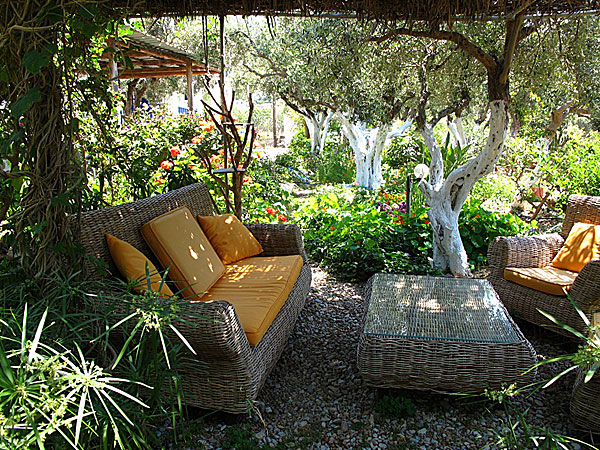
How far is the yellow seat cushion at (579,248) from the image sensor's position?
3475 mm

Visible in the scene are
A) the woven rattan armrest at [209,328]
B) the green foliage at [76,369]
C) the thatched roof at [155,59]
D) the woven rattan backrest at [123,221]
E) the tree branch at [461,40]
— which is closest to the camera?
the green foliage at [76,369]

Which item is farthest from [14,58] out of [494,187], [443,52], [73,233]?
[494,187]

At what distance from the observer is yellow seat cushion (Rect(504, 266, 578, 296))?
3.22m

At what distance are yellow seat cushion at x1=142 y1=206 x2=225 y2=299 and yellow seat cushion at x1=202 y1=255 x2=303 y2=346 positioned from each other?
0.09 metres

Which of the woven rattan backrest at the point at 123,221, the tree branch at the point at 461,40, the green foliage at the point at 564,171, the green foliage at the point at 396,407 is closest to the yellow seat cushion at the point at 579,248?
the tree branch at the point at 461,40

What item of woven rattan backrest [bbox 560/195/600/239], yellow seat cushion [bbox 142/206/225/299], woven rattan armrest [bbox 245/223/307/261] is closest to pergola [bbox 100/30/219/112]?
woven rattan armrest [bbox 245/223/307/261]

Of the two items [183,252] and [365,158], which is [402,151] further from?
[183,252]

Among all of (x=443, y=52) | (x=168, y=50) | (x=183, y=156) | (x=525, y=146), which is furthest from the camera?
(x=168, y=50)

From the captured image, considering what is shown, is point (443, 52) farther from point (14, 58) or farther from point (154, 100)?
point (154, 100)

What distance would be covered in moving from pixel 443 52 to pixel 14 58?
4182 mm

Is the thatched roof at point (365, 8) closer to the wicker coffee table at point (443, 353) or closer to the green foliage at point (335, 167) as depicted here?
the wicker coffee table at point (443, 353)

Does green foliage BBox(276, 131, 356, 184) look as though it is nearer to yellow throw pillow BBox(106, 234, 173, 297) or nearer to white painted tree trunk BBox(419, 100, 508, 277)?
white painted tree trunk BBox(419, 100, 508, 277)

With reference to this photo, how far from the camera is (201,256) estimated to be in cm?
312

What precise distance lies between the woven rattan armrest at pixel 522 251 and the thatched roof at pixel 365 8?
155 centimetres
